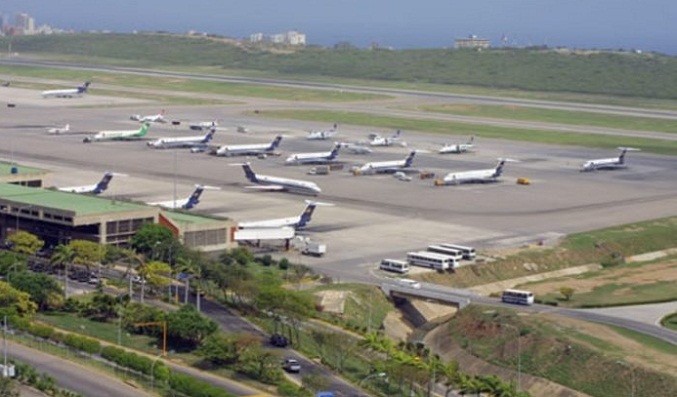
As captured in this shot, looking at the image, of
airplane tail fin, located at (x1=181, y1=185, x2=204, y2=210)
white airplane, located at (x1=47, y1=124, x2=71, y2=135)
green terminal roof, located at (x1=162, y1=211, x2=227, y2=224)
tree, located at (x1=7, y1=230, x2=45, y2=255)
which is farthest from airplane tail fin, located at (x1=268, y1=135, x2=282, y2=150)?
tree, located at (x1=7, y1=230, x2=45, y2=255)

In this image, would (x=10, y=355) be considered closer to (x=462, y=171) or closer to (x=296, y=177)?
(x=296, y=177)

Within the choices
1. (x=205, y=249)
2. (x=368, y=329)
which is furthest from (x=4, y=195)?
(x=368, y=329)

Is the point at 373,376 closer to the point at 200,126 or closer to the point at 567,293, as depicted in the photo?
the point at 567,293

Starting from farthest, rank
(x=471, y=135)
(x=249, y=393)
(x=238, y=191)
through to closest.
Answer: (x=471, y=135)
(x=238, y=191)
(x=249, y=393)

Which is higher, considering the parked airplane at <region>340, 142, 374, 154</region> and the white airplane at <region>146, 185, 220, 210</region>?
the white airplane at <region>146, 185, 220, 210</region>

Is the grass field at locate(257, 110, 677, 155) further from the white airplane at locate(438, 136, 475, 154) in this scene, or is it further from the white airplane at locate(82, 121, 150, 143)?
the white airplane at locate(82, 121, 150, 143)

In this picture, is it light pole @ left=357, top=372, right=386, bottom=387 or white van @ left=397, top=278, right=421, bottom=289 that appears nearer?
light pole @ left=357, top=372, right=386, bottom=387

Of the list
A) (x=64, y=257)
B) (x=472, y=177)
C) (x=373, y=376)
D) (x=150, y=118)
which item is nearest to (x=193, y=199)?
(x=64, y=257)

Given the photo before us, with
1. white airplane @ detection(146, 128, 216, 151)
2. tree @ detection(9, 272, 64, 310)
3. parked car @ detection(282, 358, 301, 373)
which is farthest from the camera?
white airplane @ detection(146, 128, 216, 151)

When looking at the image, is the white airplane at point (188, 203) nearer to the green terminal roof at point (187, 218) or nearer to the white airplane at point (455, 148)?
the green terminal roof at point (187, 218)
